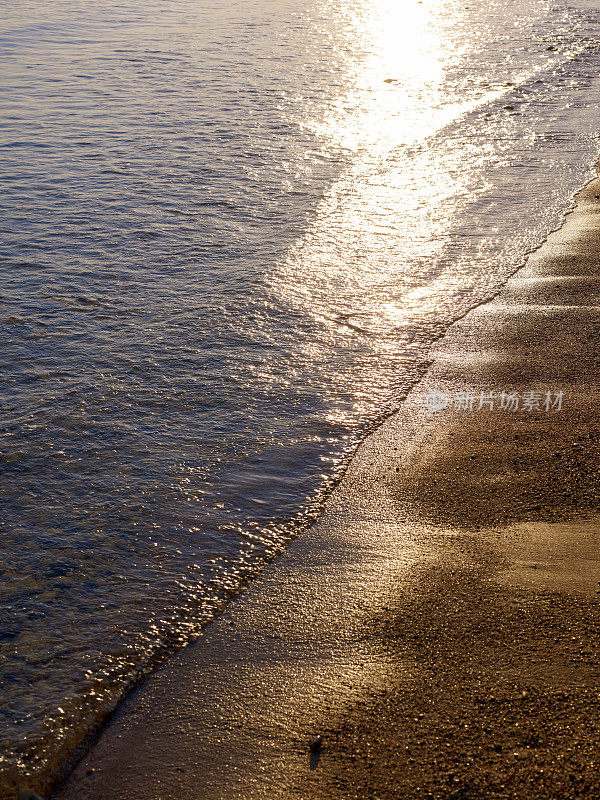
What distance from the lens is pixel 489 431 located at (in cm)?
443

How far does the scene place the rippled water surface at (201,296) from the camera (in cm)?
349

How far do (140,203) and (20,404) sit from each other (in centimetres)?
407

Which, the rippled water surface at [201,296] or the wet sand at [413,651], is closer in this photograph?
the wet sand at [413,651]

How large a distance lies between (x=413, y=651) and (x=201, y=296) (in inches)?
160

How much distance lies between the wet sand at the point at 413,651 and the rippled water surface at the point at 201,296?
0.26m

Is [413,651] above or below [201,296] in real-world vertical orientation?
below

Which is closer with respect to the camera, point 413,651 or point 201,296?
point 413,651

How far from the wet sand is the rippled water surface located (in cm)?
26

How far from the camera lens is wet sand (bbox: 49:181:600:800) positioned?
2.52 meters

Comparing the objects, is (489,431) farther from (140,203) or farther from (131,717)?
(140,203)

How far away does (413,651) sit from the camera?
116 inches

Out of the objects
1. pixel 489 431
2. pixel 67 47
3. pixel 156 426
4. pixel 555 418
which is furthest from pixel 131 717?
pixel 67 47

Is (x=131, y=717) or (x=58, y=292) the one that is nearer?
(x=131, y=717)

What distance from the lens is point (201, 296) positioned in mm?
6355
